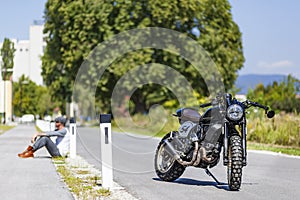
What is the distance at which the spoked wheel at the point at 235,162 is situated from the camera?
33.2 feet

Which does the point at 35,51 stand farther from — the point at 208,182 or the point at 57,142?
the point at 208,182

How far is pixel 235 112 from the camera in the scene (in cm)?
1038

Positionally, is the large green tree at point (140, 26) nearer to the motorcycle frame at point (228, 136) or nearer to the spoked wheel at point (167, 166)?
the spoked wheel at point (167, 166)

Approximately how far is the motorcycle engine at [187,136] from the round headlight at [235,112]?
83 centimetres

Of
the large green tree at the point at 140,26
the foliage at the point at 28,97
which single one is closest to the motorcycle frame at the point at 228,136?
the large green tree at the point at 140,26

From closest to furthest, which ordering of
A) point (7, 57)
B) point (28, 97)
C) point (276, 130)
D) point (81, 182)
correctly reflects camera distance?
point (81, 182) < point (276, 130) < point (7, 57) < point (28, 97)

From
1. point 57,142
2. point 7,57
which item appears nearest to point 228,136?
point 57,142

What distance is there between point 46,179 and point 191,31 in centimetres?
3932

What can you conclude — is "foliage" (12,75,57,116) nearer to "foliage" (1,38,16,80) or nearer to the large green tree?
"foliage" (1,38,16,80)

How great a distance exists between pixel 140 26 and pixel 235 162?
121 ft

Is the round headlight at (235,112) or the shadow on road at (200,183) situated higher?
the round headlight at (235,112)

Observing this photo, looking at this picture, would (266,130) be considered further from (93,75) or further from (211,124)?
(93,75)

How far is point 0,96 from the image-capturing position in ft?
267

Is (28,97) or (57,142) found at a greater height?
(28,97)
